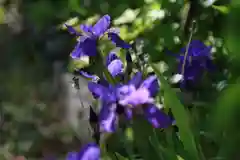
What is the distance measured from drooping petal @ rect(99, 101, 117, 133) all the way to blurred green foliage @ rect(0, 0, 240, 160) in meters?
0.06

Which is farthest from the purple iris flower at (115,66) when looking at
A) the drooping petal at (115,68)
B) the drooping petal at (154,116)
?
the drooping petal at (154,116)

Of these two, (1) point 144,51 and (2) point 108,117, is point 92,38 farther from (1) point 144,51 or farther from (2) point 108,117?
(1) point 144,51

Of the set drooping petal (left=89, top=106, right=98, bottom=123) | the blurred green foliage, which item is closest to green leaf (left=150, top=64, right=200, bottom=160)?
the blurred green foliage

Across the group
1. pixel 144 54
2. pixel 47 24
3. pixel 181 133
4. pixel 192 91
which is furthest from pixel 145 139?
pixel 47 24

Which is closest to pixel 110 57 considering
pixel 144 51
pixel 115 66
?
pixel 115 66

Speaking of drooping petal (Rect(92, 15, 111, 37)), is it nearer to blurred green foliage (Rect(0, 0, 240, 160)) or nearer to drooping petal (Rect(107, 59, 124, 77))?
drooping petal (Rect(107, 59, 124, 77))

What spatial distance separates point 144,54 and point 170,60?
2.4 inches

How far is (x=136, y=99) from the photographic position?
802mm

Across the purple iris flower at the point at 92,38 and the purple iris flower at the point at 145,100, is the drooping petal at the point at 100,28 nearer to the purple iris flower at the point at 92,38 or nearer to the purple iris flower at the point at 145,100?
the purple iris flower at the point at 92,38

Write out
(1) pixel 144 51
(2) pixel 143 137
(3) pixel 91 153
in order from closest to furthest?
(3) pixel 91 153, (2) pixel 143 137, (1) pixel 144 51

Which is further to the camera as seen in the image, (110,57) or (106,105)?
(110,57)

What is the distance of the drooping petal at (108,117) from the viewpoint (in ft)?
2.57

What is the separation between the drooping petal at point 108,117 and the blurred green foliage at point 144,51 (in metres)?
0.06

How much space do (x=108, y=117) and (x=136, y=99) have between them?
0.05 m
